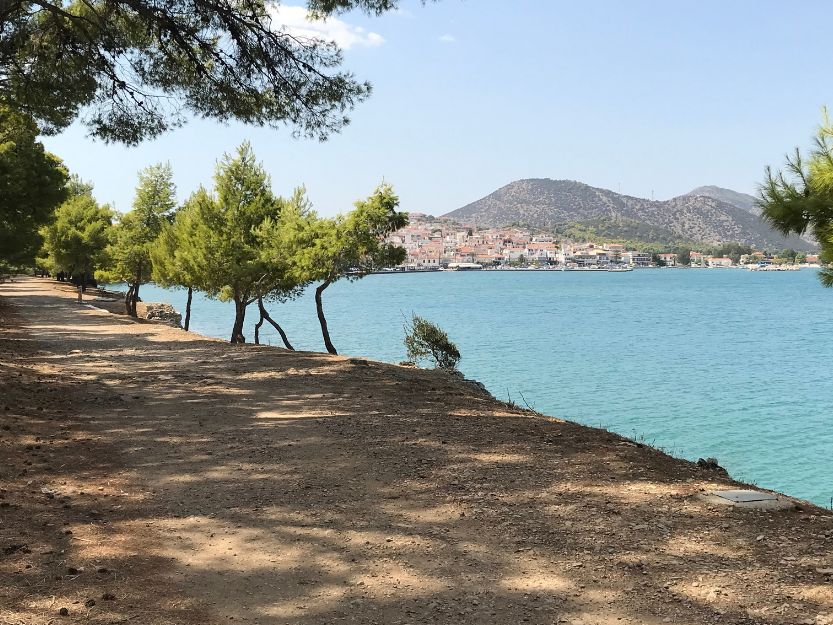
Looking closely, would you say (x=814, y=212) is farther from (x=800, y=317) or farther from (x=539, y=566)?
(x=800, y=317)

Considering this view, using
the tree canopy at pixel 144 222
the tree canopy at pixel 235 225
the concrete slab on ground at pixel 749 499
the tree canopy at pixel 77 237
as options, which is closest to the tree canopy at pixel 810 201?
the concrete slab on ground at pixel 749 499

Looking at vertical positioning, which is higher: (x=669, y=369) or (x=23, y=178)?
(x=23, y=178)

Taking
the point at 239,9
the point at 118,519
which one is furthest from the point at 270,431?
the point at 239,9

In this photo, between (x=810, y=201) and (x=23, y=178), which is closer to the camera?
(x=810, y=201)

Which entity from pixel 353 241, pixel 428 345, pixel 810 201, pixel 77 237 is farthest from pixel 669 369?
pixel 77 237

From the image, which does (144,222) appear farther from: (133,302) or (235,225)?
(235,225)

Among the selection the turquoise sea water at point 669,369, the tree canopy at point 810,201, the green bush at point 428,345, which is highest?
the tree canopy at point 810,201

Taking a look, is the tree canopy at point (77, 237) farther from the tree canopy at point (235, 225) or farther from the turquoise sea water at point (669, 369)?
the tree canopy at point (235, 225)

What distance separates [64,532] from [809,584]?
17.3ft

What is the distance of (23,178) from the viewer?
55.0 feet

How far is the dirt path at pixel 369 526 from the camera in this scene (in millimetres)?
3994

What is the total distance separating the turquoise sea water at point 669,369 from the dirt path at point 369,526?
10.8 metres

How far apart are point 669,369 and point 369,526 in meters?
32.3

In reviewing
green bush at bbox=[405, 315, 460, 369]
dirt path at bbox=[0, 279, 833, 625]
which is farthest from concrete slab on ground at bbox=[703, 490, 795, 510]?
green bush at bbox=[405, 315, 460, 369]
